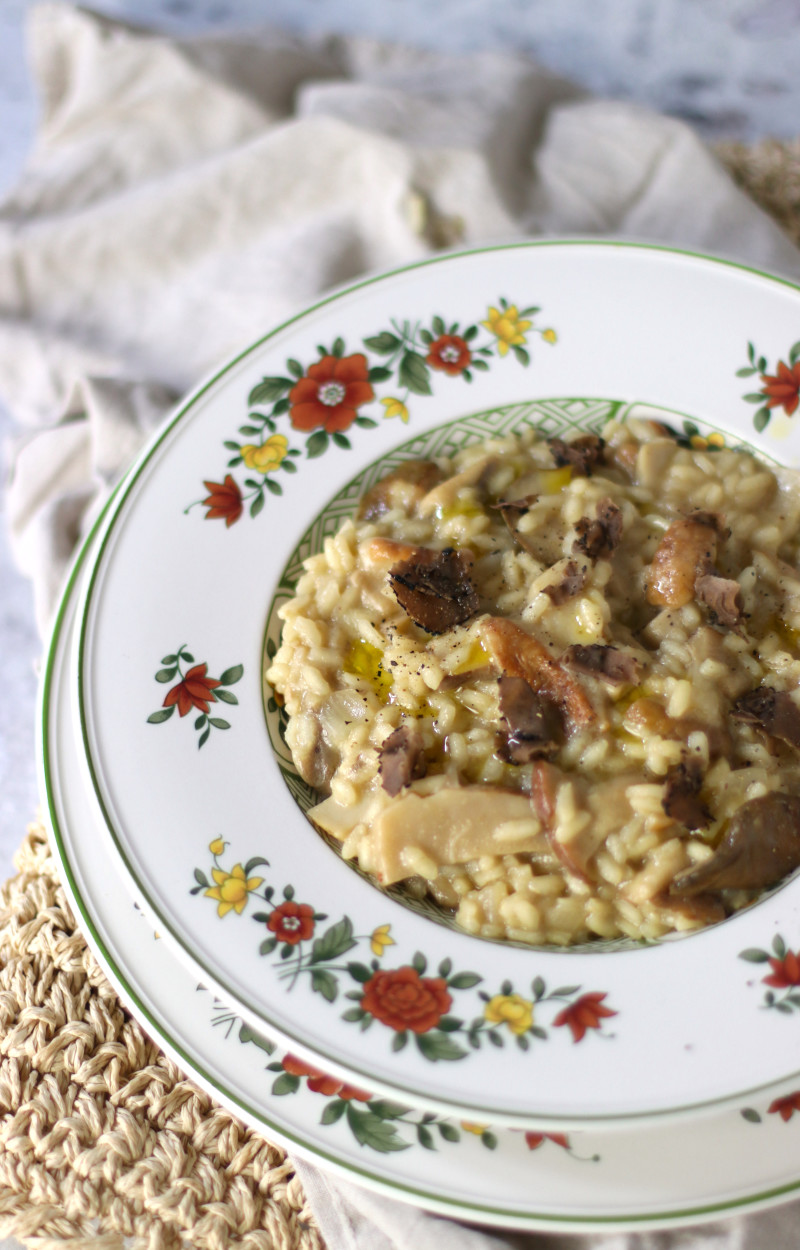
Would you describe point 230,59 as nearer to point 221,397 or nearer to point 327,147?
point 327,147

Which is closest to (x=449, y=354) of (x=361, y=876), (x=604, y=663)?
(x=604, y=663)

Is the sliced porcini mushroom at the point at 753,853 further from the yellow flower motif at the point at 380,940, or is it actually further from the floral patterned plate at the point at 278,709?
the yellow flower motif at the point at 380,940

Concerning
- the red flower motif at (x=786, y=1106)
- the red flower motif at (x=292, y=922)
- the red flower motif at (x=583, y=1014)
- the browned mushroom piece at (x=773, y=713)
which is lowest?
the red flower motif at (x=786, y=1106)

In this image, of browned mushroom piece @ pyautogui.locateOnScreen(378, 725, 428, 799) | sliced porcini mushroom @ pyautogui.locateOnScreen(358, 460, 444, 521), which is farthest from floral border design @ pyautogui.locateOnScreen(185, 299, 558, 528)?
browned mushroom piece @ pyautogui.locateOnScreen(378, 725, 428, 799)

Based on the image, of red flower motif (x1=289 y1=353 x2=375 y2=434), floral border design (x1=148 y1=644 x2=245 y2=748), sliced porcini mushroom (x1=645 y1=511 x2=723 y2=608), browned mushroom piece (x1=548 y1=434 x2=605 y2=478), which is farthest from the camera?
red flower motif (x1=289 y1=353 x2=375 y2=434)

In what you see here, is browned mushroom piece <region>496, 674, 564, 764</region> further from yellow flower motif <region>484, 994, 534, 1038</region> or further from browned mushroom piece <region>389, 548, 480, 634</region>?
yellow flower motif <region>484, 994, 534, 1038</region>

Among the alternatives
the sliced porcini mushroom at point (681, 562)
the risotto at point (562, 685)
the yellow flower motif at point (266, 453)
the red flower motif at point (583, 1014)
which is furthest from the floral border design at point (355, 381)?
the red flower motif at point (583, 1014)

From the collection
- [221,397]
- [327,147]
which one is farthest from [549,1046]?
[327,147]
